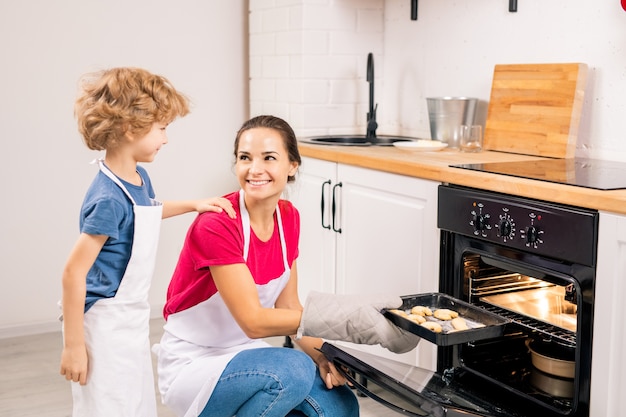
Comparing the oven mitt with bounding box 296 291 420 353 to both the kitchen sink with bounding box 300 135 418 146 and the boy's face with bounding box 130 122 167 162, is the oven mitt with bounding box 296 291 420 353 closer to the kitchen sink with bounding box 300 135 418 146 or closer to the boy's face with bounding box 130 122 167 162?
the boy's face with bounding box 130 122 167 162

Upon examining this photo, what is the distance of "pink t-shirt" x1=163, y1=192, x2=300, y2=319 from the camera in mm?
1871

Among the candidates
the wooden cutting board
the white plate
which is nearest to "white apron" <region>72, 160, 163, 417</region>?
the white plate

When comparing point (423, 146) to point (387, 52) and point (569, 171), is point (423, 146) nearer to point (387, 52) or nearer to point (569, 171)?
point (569, 171)

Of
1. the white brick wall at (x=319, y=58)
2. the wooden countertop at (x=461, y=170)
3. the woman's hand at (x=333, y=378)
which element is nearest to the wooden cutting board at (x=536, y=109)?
the wooden countertop at (x=461, y=170)

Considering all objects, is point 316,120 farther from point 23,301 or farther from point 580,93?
point 23,301

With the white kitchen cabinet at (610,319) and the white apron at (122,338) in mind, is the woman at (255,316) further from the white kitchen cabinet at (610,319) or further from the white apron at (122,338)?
the white kitchen cabinet at (610,319)

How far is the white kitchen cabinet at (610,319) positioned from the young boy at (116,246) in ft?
3.47

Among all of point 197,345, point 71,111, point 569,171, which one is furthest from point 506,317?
point 71,111

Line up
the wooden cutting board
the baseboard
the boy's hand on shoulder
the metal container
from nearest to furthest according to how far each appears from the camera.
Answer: the boy's hand on shoulder
the wooden cutting board
the metal container
the baseboard

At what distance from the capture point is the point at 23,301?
3607 mm

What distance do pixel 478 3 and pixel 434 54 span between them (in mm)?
342

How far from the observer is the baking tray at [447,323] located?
1.74 metres

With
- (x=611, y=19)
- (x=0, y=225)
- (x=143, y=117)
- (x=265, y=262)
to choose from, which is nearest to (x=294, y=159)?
(x=265, y=262)

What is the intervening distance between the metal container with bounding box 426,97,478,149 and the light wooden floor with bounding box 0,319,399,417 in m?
1.07
